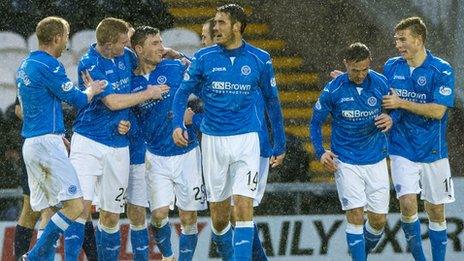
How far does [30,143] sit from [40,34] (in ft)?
2.37

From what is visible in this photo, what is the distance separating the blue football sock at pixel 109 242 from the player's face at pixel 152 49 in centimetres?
123

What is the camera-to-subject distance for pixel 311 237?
1173 cm

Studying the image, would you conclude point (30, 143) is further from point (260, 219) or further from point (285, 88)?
point (285, 88)

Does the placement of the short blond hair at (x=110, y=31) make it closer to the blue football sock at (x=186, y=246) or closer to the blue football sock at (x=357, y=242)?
the blue football sock at (x=186, y=246)

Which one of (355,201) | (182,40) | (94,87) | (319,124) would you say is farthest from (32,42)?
(355,201)

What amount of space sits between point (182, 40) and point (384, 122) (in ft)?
10.3

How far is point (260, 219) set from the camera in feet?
38.5

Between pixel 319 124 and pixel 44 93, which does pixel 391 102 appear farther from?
pixel 44 93

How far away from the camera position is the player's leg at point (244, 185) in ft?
29.6

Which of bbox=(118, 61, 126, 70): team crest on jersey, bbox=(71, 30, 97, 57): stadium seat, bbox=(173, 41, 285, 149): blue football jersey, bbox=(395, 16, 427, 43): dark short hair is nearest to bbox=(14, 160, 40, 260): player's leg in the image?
bbox=(118, 61, 126, 70): team crest on jersey

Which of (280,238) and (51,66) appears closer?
(51,66)

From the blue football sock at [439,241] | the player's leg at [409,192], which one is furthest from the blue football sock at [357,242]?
the blue football sock at [439,241]

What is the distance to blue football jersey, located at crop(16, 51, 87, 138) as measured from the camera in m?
9.11

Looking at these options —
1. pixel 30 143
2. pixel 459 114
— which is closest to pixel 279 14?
pixel 459 114
